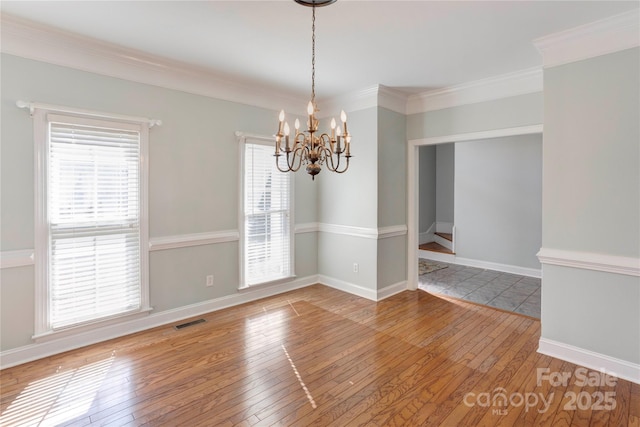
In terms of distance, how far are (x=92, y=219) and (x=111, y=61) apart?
1.54 meters

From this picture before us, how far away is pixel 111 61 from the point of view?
319 cm

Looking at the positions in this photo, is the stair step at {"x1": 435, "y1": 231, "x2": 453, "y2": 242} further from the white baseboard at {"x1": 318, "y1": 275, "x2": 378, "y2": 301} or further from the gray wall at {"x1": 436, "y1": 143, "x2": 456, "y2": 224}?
the white baseboard at {"x1": 318, "y1": 275, "x2": 378, "y2": 301}

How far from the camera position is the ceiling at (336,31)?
2432mm

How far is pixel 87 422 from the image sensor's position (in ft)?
6.96

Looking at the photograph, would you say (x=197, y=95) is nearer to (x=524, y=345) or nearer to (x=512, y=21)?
(x=512, y=21)

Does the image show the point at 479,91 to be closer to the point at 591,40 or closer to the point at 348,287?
the point at 591,40

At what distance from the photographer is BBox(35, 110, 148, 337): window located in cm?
289

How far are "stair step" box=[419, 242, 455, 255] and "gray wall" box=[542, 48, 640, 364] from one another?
390 cm

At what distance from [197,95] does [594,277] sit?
4.32 m

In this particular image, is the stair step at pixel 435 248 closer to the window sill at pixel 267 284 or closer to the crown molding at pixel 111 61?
the window sill at pixel 267 284

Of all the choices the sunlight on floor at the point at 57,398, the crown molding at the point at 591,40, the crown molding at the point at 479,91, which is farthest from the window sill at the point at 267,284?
the crown molding at the point at 591,40

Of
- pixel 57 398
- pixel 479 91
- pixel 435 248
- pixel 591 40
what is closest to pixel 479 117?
pixel 479 91

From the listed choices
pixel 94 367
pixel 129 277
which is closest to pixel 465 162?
pixel 129 277

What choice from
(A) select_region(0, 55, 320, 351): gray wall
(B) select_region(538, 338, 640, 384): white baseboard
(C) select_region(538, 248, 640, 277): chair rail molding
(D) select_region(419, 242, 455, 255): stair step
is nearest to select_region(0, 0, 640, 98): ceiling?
(A) select_region(0, 55, 320, 351): gray wall
